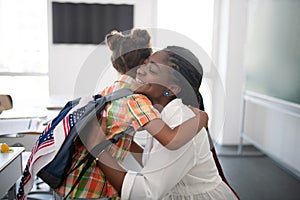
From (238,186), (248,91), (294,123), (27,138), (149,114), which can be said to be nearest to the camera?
(149,114)

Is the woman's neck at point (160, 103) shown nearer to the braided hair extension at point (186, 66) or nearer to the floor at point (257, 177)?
the braided hair extension at point (186, 66)

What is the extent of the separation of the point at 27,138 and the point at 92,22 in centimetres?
287

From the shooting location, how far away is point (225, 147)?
425cm

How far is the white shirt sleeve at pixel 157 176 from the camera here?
861 millimetres

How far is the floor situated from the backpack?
2151 mm

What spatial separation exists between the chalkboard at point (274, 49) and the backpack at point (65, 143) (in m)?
2.30

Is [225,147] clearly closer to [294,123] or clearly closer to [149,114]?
[294,123]

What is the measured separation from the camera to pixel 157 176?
0.86 m

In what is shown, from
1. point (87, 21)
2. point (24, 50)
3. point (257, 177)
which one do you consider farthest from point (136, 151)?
point (24, 50)

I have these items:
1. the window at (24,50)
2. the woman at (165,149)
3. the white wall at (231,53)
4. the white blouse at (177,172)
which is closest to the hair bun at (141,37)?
the woman at (165,149)

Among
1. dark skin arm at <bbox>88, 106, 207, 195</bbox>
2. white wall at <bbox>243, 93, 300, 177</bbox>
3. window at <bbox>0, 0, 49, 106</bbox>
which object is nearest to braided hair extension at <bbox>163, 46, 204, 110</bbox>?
dark skin arm at <bbox>88, 106, 207, 195</bbox>

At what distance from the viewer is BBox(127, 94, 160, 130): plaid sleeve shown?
82cm

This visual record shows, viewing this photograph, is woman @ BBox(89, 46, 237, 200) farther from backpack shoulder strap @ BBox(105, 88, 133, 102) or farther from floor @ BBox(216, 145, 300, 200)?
floor @ BBox(216, 145, 300, 200)

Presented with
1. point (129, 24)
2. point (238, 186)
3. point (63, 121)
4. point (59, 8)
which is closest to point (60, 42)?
point (59, 8)
